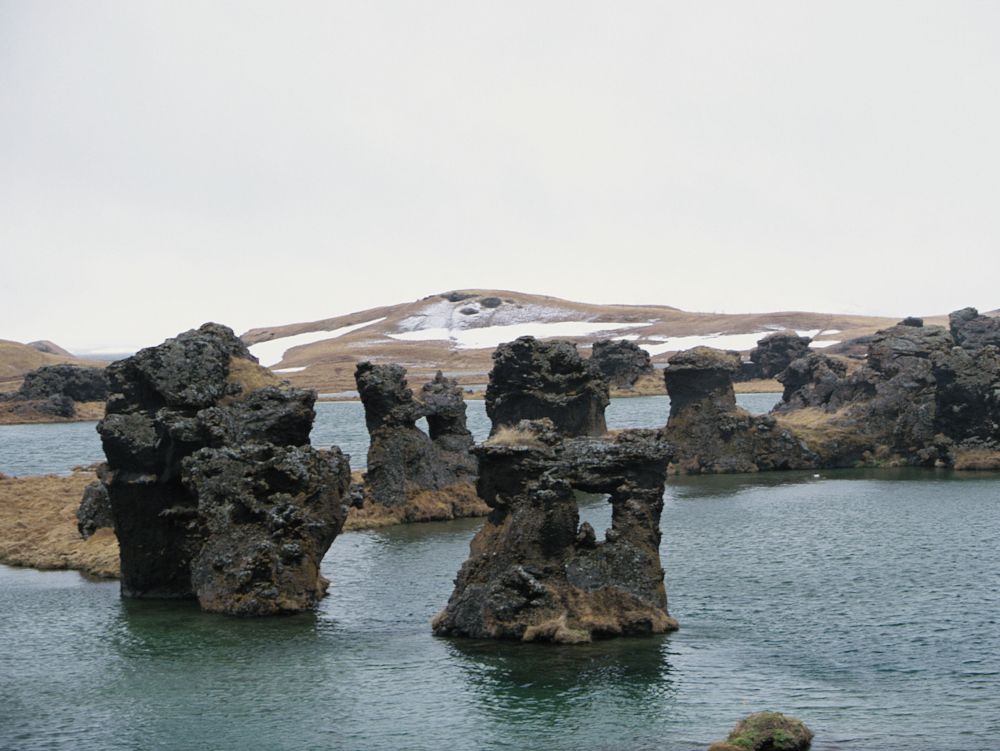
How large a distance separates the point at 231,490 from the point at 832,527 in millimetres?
26417

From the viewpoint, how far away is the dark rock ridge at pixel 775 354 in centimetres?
16688

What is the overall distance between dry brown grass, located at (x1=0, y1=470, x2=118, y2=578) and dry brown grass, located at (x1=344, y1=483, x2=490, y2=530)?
42.8 ft

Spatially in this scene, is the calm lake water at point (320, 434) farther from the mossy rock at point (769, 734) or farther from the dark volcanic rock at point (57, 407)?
the mossy rock at point (769, 734)

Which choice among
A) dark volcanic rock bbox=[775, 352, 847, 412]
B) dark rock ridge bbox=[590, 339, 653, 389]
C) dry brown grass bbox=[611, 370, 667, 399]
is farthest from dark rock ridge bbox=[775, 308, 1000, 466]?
dark rock ridge bbox=[590, 339, 653, 389]

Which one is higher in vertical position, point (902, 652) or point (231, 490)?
point (231, 490)

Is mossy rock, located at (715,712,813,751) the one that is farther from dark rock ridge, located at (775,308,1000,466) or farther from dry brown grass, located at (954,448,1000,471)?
dark rock ridge, located at (775,308,1000,466)

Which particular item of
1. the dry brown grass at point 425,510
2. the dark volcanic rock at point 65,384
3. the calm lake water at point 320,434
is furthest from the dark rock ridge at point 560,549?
the dark volcanic rock at point 65,384

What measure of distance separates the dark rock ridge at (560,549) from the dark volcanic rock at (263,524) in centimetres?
662

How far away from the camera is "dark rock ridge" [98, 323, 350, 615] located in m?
39.5

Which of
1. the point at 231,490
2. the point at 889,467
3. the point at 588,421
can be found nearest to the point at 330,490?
the point at 231,490

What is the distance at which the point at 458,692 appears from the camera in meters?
28.7

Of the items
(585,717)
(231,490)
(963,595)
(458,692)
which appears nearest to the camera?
(585,717)

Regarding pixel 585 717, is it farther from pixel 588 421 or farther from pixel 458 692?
pixel 588 421

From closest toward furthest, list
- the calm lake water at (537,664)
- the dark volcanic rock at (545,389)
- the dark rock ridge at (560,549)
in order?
the calm lake water at (537,664) → the dark rock ridge at (560,549) → the dark volcanic rock at (545,389)
